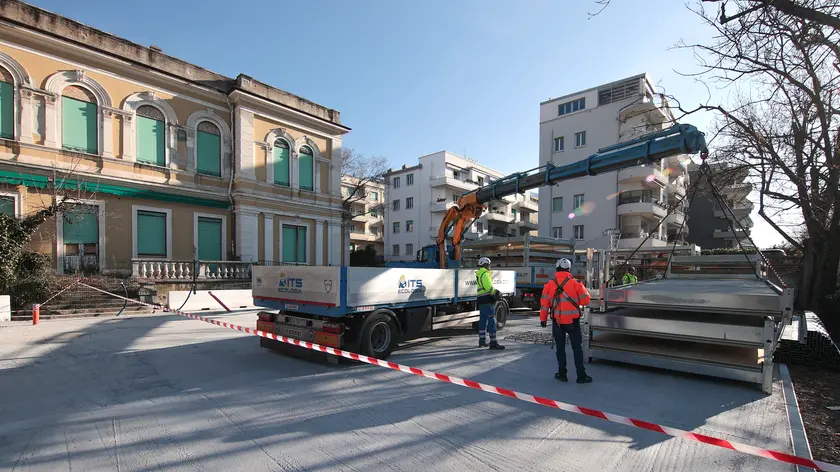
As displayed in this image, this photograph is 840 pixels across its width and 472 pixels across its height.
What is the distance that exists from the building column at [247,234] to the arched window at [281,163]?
2.47 m

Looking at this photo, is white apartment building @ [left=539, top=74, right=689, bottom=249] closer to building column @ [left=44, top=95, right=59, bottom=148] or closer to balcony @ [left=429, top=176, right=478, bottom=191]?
balcony @ [left=429, top=176, right=478, bottom=191]

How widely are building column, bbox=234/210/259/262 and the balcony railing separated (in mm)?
778

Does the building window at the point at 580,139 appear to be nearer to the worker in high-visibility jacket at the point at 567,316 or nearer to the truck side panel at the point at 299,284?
the worker in high-visibility jacket at the point at 567,316

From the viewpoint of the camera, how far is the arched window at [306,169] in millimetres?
22156

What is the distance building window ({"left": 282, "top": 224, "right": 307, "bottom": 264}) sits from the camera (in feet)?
69.7

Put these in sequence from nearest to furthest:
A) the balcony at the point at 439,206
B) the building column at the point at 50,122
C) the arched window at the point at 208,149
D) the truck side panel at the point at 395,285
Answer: the truck side panel at the point at 395,285 < the building column at the point at 50,122 < the arched window at the point at 208,149 < the balcony at the point at 439,206

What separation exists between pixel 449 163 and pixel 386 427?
43390 millimetres

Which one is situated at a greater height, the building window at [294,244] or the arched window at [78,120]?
the arched window at [78,120]

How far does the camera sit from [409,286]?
7.43 meters

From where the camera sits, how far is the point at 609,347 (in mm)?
6820

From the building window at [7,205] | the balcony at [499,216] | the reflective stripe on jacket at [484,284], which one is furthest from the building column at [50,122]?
the balcony at [499,216]

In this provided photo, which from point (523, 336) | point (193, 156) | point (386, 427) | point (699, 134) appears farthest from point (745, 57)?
point (193, 156)

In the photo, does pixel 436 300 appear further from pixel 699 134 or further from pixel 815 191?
pixel 815 191

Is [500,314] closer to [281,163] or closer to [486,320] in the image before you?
[486,320]
